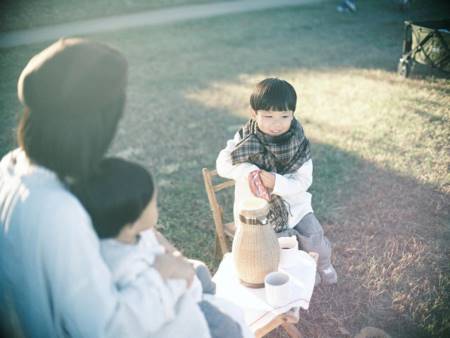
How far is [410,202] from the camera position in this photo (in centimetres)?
391

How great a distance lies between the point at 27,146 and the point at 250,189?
159 cm

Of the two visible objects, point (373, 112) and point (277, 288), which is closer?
point (277, 288)

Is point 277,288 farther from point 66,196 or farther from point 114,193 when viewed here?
point 66,196

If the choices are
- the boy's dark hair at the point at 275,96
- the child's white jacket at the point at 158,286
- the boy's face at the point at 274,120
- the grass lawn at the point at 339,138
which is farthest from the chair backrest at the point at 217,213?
the child's white jacket at the point at 158,286

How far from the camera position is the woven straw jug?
220 cm

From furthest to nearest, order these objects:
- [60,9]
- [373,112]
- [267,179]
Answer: [60,9]
[373,112]
[267,179]

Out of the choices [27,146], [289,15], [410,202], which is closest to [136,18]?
[289,15]

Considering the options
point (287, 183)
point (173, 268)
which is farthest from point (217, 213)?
point (173, 268)

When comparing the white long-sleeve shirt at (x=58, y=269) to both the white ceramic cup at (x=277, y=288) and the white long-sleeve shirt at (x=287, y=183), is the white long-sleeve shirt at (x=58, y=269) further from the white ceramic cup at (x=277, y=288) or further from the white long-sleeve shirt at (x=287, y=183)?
the white long-sleeve shirt at (x=287, y=183)

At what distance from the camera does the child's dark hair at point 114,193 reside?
1469mm

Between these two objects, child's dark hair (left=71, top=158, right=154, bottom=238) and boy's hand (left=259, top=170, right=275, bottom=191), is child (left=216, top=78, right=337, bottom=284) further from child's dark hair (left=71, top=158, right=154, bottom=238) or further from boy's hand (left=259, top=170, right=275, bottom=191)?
child's dark hair (left=71, top=158, right=154, bottom=238)

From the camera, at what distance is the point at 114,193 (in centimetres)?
148

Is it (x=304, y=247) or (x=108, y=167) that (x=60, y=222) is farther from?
(x=304, y=247)

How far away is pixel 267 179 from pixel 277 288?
33.1 inches
